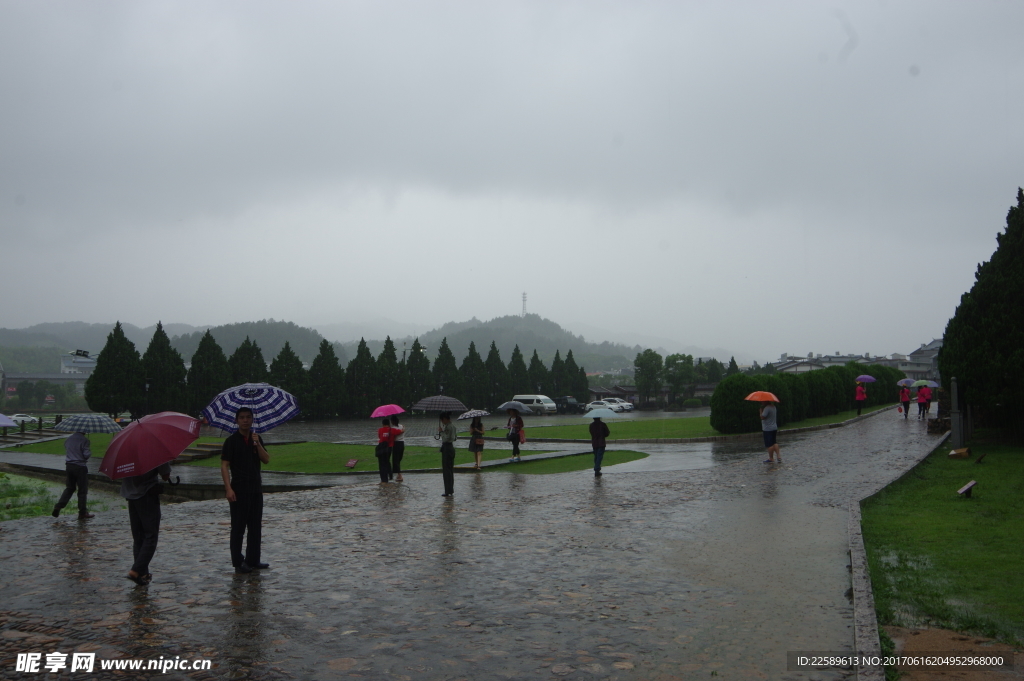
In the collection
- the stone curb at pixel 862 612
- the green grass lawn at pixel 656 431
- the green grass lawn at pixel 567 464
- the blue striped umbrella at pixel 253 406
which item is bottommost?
the green grass lawn at pixel 567 464

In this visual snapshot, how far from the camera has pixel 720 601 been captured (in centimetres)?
674

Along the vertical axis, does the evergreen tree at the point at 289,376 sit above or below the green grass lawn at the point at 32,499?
above

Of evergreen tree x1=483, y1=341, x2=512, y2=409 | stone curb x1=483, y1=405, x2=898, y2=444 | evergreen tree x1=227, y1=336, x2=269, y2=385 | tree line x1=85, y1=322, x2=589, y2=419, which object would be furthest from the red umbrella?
evergreen tree x1=483, y1=341, x2=512, y2=409

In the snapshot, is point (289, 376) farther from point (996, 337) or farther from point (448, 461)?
point (996, 337)

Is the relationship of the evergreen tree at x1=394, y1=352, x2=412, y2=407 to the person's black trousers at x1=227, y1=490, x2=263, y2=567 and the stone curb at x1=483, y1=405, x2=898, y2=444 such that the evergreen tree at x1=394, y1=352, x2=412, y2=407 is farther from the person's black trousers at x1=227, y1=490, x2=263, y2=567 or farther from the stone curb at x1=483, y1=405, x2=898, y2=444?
the person's black trousers at x1=227, y1=490, x2=263, y2=567

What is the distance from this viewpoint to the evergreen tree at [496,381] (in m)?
65.4

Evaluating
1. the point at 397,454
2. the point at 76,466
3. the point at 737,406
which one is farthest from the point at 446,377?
the point at 76,466

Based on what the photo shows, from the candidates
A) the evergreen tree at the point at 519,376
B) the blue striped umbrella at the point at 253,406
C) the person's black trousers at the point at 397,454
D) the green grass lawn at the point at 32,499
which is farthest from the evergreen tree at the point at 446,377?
the blue striped umbrella at the point at 253,406

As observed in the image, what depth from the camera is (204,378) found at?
5081 centimetres

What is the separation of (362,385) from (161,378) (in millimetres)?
14843

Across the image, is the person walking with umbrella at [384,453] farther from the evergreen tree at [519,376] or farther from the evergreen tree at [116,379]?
the evergreen tree at [519,376]

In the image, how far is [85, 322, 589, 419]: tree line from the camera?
47.8 metres

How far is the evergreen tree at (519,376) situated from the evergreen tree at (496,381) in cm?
129

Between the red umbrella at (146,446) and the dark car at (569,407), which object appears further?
the dark car at (569,407)
